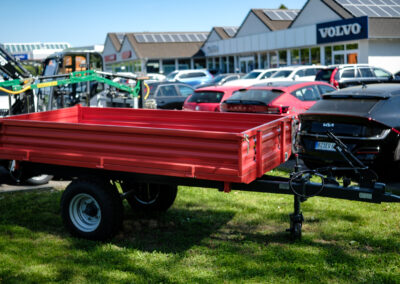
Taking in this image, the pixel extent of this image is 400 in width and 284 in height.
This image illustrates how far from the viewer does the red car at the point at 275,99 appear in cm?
1172

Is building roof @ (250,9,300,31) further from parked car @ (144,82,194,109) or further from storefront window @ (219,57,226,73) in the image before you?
parked car @ (144,82,194,109)

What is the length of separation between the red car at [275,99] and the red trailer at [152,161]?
4.94 meters

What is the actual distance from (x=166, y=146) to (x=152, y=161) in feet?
0.77

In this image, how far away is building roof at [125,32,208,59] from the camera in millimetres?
57209

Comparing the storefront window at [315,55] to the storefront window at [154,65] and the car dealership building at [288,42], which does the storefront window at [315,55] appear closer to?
the car dealership building at [288,42]

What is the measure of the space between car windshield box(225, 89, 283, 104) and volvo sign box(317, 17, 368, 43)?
2072cm

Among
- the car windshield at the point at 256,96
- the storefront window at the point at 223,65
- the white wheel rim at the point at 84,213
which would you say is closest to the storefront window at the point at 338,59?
the storefront window at the point at 223,65

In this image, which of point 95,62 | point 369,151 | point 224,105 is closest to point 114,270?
point 369,151

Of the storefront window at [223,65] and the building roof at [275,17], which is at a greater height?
the building roof at [275,17]

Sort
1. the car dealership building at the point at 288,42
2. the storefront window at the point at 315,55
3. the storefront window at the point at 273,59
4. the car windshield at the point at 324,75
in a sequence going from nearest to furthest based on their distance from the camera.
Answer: the car windshield at the point at 324,75, the car dealership building at the point at 288,42, the storefront window at the point at 315,55, the storefront window at the point at 273,59

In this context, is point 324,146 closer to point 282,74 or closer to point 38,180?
point 38,180

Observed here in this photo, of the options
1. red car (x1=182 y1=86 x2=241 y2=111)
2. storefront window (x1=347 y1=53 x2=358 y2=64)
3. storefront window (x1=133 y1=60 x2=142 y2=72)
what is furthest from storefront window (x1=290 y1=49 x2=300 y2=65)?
storefront window (x1=133 y1=60 x2=142 y2=72)

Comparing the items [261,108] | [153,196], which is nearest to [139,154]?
[153,196]

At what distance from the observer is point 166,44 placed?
191 feet
